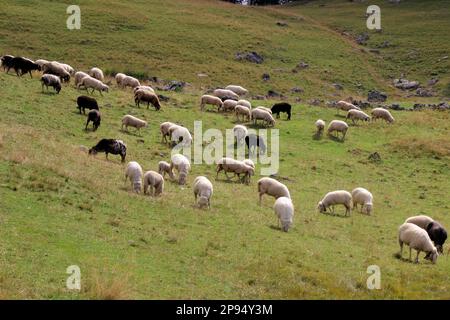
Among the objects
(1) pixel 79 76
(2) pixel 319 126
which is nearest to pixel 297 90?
(2) pixel 319 126

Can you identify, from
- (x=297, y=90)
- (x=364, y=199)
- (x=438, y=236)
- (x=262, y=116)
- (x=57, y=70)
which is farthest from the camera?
(x=297, y=90)

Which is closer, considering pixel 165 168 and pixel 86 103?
pixel 165 168

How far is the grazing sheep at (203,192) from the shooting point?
2231cm

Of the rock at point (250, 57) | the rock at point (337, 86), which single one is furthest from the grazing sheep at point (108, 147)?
the rock at point (250, 57)

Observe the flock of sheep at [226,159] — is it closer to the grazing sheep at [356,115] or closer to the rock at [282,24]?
the grazing sheep at [356,115]

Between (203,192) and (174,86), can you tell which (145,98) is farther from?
(203,192)

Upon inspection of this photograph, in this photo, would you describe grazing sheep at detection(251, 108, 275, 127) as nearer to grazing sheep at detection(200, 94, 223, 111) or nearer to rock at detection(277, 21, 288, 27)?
grazing sheep at detection(200, 94, 223, 111)

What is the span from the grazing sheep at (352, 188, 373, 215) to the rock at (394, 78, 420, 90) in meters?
45.3

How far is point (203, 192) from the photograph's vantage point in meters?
22.6

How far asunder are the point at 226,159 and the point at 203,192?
6.33 meters

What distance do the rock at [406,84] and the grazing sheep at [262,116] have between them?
108ft

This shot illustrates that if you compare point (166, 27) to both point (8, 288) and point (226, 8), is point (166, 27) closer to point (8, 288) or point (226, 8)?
point (226, 8)

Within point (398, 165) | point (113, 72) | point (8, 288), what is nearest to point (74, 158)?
point (8, 288)
